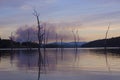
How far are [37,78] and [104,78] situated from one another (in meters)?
3.67

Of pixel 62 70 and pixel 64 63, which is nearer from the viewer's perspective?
pixel 62 70

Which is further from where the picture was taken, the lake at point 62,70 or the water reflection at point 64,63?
the water reflection at point 64,63

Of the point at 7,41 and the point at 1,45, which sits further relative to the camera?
the point at 7,41

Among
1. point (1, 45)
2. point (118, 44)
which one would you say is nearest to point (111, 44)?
point (118, 44)

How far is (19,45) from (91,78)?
159771mm

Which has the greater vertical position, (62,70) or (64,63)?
(62,70)

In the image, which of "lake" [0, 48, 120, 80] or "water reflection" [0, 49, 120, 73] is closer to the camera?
"lake" [0, 48, 120, 80]

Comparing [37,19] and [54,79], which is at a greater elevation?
[37,19]

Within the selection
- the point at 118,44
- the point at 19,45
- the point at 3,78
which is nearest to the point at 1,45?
the point at 19,45

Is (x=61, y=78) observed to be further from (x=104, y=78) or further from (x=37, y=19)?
(x=37, y=19)

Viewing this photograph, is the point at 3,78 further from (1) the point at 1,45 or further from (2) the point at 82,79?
(1) the point at 1,45

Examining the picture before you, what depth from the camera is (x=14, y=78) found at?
18.0 m

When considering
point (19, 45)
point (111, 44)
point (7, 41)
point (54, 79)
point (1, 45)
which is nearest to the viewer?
point (54, 79)

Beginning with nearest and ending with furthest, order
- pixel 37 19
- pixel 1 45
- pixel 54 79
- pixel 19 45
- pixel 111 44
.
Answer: pixel 54 79
pixel 37 19
pixel 1 45
pixel 19 45
pixel 111 44
